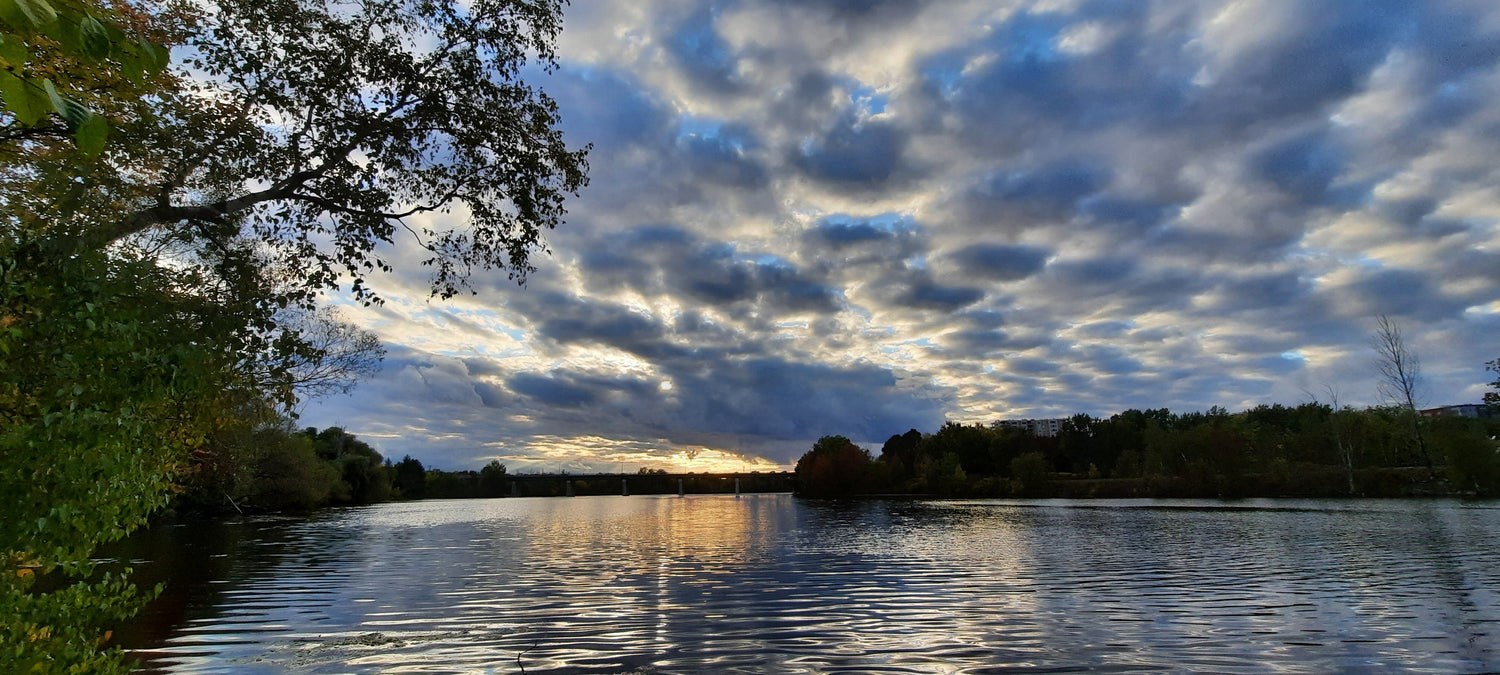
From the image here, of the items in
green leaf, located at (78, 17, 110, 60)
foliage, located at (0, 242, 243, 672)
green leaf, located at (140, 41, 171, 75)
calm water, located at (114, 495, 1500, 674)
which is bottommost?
calm water, located at (114, 495, 1500, 674)

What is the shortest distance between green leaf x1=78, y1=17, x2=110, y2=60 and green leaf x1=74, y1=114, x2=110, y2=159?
0.97 ft

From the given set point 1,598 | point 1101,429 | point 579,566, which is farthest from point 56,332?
point 1101,429

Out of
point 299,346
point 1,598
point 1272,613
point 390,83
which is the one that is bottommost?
point 1272,613

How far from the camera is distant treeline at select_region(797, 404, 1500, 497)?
83.7 meters

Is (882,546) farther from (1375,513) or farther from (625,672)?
(1375,513)

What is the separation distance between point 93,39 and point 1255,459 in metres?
140

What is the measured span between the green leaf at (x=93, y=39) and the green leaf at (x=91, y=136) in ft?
0.97

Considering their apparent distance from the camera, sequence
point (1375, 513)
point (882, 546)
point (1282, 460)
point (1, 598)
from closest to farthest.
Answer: point (1, 598)
point (882, 546)
point (1375, 513)
point (1282, 460)

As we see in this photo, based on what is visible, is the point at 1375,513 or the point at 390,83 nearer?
the point at 390,83

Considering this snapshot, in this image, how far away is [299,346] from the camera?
1559 cm

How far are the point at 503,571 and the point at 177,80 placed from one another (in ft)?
78.0

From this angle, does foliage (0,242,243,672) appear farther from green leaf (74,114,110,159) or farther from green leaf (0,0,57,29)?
green leaf (0,0,57,29)

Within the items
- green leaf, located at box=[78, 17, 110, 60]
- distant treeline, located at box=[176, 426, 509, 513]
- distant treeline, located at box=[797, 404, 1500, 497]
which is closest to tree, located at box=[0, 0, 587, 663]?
green leaf, located at box=[78, 17, 110, 60]

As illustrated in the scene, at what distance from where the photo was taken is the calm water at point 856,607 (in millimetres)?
15766
